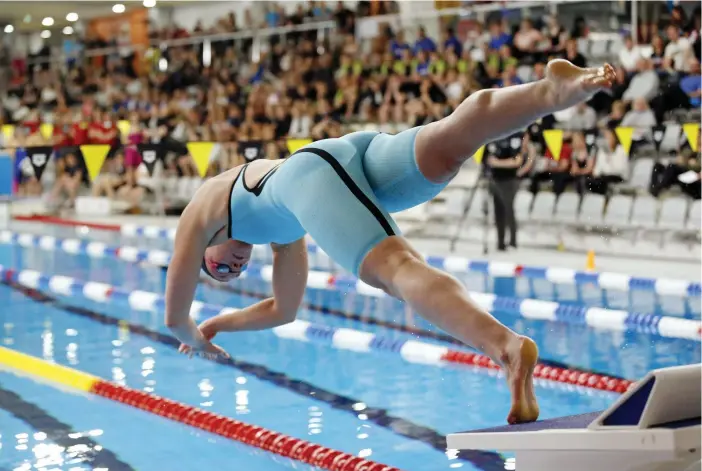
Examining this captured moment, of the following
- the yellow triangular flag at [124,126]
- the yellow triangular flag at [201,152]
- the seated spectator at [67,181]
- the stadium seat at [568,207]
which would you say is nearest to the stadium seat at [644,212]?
the stadium seat at [568,207]

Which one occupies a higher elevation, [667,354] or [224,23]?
[224,23]

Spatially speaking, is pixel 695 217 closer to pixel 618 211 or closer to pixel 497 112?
pixel 618 211

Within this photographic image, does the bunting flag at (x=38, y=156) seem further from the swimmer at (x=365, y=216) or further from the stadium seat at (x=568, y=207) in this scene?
the swimmer at (x=365, y=216)

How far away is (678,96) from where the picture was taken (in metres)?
10.7

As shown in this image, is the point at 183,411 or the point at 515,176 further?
the point at 515,176

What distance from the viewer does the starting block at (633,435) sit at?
255 cm

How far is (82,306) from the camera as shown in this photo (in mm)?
8195

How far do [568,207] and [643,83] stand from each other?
5.22 ft

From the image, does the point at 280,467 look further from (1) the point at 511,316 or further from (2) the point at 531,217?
(2) the point at 531,217

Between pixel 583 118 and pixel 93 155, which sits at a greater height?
pixel 583 118

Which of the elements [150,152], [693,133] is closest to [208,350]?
[693,133]

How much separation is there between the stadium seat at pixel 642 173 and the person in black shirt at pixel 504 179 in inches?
43.6

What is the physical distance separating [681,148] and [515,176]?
5.27 feet

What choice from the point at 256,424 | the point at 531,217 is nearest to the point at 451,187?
the point at 531,217
